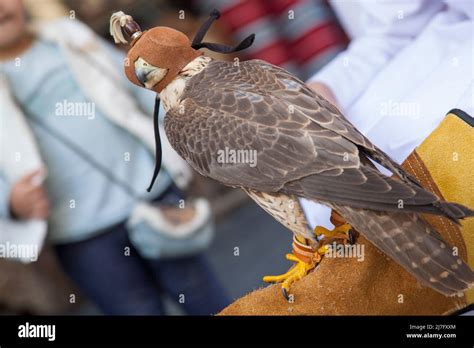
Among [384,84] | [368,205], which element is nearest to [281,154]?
[368,205]

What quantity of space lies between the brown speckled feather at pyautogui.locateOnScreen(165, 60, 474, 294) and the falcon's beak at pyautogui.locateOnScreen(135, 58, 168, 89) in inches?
2.7

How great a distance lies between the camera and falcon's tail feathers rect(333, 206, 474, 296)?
160 cm

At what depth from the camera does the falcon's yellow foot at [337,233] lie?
1783mm

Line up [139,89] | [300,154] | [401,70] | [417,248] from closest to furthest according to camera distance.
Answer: [417,248] < [300,154] < [401,70] < [139,89]

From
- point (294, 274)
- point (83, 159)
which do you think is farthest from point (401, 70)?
point (83, 159)

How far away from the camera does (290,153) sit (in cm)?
171

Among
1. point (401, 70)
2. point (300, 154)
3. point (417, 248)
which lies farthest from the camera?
point (401, 70)

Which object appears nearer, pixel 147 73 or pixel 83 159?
pixel 147 73

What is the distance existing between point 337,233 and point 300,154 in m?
0.22

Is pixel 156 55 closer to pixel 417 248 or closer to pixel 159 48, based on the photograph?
pixel 159 48

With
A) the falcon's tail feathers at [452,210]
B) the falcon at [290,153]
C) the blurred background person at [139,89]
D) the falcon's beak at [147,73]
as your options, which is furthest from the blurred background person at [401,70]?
the falcon's beak at [147,73]

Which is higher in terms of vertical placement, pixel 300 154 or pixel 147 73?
pixel 147 73

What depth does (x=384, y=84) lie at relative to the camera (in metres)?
2.17

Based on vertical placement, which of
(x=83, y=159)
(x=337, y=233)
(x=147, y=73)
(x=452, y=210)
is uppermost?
(x=147, y=73)
